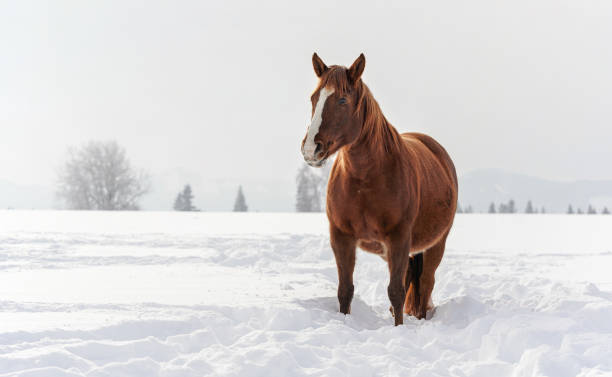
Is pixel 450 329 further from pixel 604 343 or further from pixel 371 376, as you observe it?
pixel 371 376

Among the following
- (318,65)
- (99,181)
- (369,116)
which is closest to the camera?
(318,65)

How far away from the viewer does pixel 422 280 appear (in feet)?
16.3

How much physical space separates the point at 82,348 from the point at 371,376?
1.77 meters

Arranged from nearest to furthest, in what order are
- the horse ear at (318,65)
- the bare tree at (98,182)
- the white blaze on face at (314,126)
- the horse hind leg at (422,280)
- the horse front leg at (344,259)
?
the white blaze on face at (314,126) < the horse ear at (318,65) < the horse front leg at (344,259) < the horse hind leg at (422,280) < the bare tree at (98,182)

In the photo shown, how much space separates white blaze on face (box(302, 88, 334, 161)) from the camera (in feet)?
11.2

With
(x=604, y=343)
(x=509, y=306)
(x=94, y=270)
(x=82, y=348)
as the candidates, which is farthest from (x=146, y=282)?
(x=604, y=343)

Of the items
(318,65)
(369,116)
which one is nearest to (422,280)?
(369,116)

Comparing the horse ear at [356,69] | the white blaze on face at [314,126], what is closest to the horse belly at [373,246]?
A: the white blaze on face at [314,126]

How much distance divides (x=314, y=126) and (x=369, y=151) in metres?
0.68

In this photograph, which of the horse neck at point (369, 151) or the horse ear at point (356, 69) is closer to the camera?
the horse ear at point (356, 69)

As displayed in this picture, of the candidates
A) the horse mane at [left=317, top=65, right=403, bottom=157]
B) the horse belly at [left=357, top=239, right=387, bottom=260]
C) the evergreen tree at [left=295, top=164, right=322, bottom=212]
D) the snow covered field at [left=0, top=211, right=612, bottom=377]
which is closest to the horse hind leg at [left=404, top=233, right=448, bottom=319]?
the snow covered field at [left=0, top=211, right=612, bottom=377]

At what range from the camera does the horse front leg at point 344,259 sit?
4148 millimetres

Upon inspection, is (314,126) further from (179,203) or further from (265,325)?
(179,203)

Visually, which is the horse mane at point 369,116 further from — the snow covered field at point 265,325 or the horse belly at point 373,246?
the snow covered field at point 265,325
